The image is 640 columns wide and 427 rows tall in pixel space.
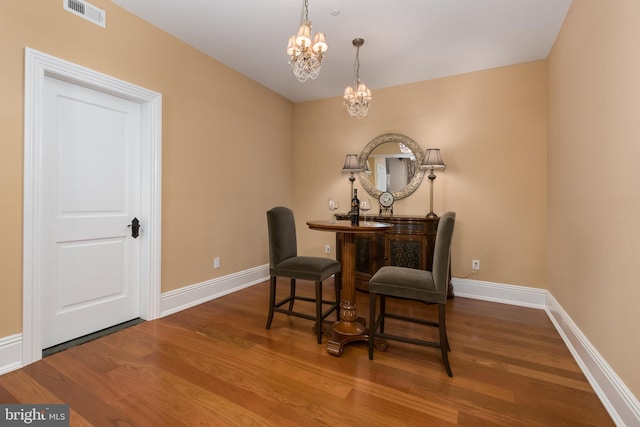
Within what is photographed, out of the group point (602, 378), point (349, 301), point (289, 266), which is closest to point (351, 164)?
point (289, 266)

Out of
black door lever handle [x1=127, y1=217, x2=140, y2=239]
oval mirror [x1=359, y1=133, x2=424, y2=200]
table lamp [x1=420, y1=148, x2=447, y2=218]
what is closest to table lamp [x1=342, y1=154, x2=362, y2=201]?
oval mirror [x1=359, y1=133, x2=424, y2=200]

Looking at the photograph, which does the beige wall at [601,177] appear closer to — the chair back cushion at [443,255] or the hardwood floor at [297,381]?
the hardwood floor at [297,381]

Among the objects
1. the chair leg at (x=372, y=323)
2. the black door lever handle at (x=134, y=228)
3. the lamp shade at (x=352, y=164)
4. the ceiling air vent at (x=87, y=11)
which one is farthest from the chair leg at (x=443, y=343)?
the ceiling air vent at (x=87, y=11)

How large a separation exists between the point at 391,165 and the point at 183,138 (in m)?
2.54

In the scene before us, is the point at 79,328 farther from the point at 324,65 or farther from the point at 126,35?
the point at 324,65

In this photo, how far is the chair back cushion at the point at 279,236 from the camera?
250cm

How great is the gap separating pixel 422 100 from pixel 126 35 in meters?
3.21

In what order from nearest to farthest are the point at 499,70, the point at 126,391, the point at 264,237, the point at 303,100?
the point at 126,391, the point at 499,70, the point at 264,237, the point at 303,100

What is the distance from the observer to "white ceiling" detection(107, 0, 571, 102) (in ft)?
7.71

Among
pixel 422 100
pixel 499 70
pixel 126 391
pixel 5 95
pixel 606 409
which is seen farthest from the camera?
pixel 422 100

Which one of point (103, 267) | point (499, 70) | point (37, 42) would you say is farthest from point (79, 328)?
point (499, 70)

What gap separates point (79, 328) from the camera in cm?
229

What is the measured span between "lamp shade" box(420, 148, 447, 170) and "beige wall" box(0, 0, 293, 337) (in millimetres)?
2082

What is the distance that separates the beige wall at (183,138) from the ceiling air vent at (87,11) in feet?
0.14
